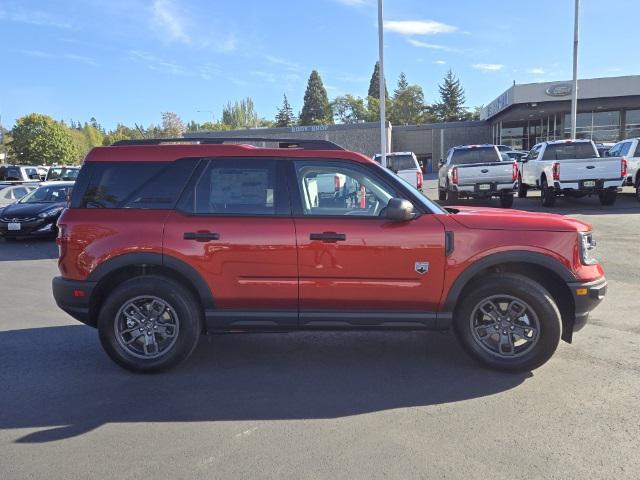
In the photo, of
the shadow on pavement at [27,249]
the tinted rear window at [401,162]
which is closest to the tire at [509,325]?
the shadow on pavement at [27,249]

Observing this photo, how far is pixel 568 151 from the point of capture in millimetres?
16391

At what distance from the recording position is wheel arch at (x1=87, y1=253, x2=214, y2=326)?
4531mm

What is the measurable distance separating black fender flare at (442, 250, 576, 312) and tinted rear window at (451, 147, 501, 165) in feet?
46.1

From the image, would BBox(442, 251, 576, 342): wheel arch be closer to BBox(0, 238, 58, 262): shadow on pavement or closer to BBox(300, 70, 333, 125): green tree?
BBox(0, 238, 58, 262): shadow on pavement

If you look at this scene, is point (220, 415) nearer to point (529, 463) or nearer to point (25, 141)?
point (529, 463)

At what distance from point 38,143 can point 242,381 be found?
70.7m

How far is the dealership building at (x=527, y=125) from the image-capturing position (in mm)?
36625

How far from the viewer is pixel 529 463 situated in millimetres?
3137

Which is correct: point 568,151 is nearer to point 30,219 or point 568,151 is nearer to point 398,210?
point 398,210

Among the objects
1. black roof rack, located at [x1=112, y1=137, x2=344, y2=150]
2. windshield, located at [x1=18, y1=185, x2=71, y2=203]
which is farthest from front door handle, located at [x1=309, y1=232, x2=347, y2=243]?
windshield, located at [x1=18, y1=185, x2=71, y2=203]

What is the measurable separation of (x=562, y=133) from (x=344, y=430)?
44.4 meters

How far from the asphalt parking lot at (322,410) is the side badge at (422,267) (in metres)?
0.90

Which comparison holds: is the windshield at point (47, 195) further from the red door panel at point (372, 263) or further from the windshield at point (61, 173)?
the red door panel at point (372, 263)

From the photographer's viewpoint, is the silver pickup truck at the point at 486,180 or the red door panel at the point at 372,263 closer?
the red door panel at the point at 372,263
